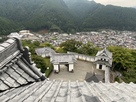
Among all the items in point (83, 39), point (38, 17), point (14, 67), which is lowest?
point (83, 39)

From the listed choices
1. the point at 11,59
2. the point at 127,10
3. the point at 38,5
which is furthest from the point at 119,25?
the point at 11,59

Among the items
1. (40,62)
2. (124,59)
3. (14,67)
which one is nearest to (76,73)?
(40,62)

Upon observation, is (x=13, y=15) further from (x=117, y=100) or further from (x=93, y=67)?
(x=117, y=100)

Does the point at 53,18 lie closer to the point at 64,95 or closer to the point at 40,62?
the point at 40,62

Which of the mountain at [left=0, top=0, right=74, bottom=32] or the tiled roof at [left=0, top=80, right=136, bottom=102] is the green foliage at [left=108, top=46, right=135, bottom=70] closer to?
the tiled roof at [left=0, top=80, right=136, bottom=102]

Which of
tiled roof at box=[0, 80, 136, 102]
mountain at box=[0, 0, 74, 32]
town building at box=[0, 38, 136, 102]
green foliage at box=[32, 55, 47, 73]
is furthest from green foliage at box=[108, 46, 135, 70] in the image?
mountain at box=[0, 0, 74, 32]

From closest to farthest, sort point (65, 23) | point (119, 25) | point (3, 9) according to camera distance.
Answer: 1. point (65, 23)
2. point (3, 9)
3. point (119, 25)
